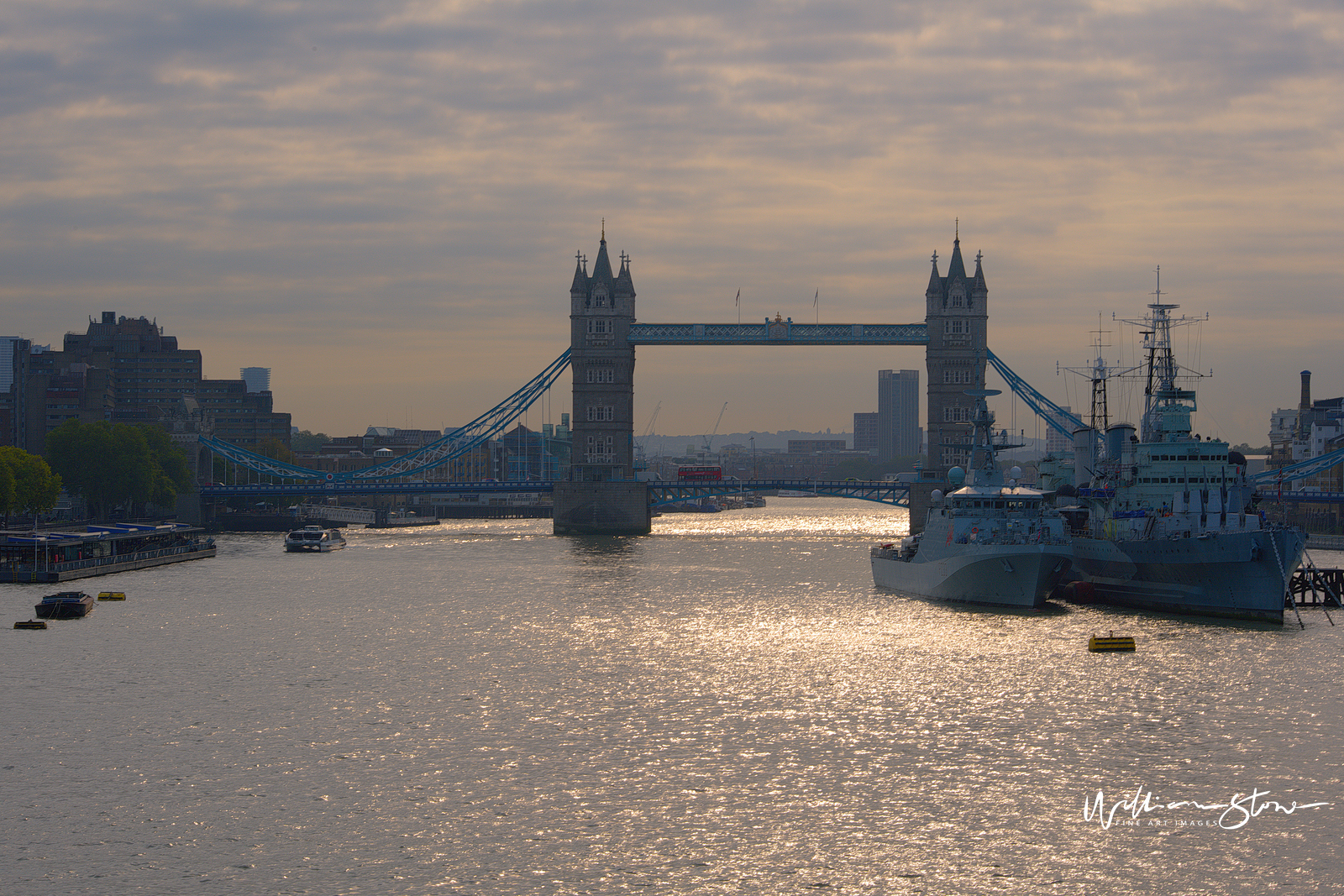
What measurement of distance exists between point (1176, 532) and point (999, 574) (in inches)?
258

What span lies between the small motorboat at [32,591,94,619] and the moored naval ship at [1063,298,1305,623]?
128 ft

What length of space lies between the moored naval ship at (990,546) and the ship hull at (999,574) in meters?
0.03

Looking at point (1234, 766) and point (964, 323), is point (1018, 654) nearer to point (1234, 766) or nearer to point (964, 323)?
point (1234, 766)

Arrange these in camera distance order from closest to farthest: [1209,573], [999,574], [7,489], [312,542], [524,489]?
[1209,573] < [999,574] < [7,489] < [312,542] < [524,489]

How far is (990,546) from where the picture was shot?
5378 centimetres

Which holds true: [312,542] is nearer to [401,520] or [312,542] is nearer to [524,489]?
[524,489]

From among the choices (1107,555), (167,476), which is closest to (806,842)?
(1107,555)

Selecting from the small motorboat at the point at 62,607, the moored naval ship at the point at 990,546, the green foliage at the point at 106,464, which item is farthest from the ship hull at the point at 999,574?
the green foliage at the point at 106,464

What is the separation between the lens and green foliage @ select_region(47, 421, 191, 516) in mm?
106500

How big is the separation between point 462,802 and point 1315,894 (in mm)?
14254

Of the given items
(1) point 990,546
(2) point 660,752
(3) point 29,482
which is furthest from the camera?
(3) point 29,482

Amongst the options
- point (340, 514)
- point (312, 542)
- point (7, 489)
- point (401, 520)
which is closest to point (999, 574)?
point (312, 542)

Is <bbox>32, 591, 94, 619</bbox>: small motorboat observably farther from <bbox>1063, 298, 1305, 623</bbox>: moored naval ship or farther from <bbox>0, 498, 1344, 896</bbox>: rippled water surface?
<bbox>1063, 298, 1305, 623</bbox>: moored naval ship

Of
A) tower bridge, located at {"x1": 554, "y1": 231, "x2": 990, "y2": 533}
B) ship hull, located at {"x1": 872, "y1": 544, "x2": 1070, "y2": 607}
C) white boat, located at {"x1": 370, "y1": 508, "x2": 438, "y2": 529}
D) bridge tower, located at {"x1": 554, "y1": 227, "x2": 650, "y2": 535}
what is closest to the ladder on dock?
ship hull, located at {"x1": 872, "y1": 544, "x2": 1070, "y2": 607}
